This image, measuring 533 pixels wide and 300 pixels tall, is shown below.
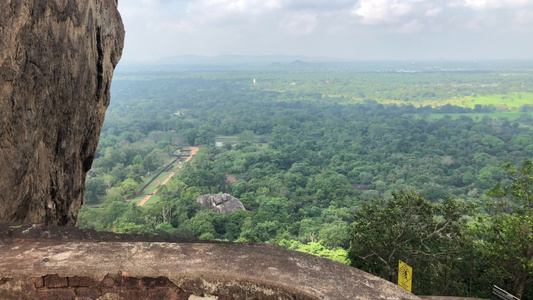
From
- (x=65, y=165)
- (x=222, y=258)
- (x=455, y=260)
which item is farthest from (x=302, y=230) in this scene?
(x=222, y=258)

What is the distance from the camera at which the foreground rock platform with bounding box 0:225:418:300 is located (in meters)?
2.49

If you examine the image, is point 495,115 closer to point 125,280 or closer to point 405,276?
point 405,276

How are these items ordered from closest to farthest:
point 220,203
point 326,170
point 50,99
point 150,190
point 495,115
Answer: point 50,99, point 220,203, point 150,190, point 326,170, point 495,115

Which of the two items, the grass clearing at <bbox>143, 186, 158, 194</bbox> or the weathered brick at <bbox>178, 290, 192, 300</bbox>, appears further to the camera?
the grass clearing at <bbox>143, 186, 158, 194</bbox>

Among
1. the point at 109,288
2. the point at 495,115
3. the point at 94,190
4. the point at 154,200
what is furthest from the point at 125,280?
the point at 495,115

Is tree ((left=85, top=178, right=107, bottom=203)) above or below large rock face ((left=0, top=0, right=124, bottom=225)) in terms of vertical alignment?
below

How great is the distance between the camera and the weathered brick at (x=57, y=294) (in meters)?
2.50

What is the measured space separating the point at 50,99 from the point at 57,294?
3478mm

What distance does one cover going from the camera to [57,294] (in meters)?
2.52

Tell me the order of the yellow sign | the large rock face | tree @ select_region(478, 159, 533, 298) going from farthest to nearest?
tree @ select_region(478, 159, 533, 298) < the large rock face < the yellow sign

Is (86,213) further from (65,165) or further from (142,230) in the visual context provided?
(65,165)

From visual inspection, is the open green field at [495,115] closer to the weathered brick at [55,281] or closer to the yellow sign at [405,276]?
the yellow sign at [405,276]

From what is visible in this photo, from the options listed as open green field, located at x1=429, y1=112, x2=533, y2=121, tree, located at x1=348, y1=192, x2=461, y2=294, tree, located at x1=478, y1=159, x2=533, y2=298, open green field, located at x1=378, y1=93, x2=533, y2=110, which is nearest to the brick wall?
tree, located at x1=348, y1=192, x2=461, y2=294

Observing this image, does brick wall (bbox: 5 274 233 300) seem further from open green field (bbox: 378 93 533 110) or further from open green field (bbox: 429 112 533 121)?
open green field (bbox: 378 93 533 110)
